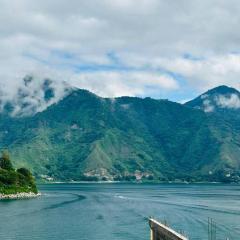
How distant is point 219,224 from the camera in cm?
18262

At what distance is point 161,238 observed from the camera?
313 ft

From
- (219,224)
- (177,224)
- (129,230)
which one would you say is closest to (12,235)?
(129,230)

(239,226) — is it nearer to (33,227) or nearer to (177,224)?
(177,224)

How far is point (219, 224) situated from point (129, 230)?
1308 inches

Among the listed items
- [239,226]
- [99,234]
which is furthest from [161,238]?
[239,226]

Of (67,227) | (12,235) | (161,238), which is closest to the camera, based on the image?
(161,238)

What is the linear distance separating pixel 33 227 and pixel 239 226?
68232 millimetres

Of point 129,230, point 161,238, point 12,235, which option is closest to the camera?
point 161,238

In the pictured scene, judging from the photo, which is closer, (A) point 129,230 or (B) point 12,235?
(B) point 12,235

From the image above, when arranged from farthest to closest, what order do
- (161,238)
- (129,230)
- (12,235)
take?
1. (129,230)
2. (12,235)
3. (161,238)

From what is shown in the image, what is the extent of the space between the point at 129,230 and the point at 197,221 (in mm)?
33386

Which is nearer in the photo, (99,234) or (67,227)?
(99,234)

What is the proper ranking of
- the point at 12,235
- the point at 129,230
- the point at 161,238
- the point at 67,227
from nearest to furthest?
the point at 161,238 → the point at 12,235 → the point at 129,230 → the point at 67,227

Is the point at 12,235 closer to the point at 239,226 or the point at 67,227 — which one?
the point at 67,227
